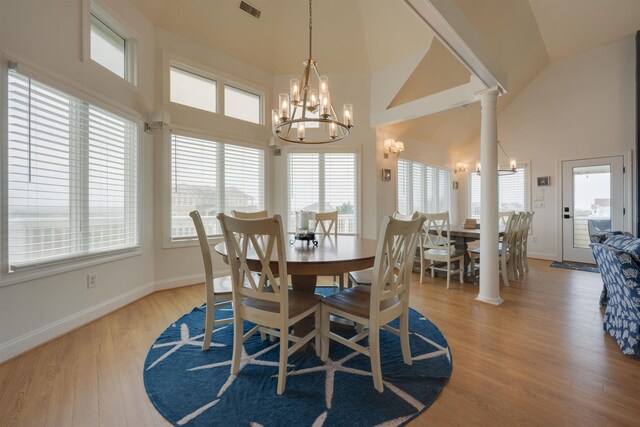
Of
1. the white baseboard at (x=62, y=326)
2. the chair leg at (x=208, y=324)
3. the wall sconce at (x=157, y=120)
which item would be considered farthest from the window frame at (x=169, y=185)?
the chair leg at (x=208, y=324)

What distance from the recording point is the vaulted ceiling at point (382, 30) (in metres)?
3.61

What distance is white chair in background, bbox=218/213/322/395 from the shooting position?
1.51 meters

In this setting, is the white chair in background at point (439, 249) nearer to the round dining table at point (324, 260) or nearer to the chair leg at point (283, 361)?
the round dining table at point (324, 260)

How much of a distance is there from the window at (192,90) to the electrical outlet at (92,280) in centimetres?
231

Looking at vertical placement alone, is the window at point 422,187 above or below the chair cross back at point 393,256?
above

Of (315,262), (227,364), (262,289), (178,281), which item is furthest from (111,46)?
(227,364)

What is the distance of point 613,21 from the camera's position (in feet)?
14.5

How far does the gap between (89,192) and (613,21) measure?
7692mm

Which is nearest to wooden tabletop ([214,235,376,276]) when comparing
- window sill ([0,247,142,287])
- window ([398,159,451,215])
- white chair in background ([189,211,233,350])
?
white chair in background ([189,211,233,350])

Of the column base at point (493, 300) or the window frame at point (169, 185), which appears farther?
the window frame at point (169, 185)

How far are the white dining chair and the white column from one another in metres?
1.78

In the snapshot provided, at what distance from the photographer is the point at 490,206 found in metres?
3.07

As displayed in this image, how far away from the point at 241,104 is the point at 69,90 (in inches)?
87.9

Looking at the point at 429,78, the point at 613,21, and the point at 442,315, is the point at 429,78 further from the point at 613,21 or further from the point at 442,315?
the point at 442,315
